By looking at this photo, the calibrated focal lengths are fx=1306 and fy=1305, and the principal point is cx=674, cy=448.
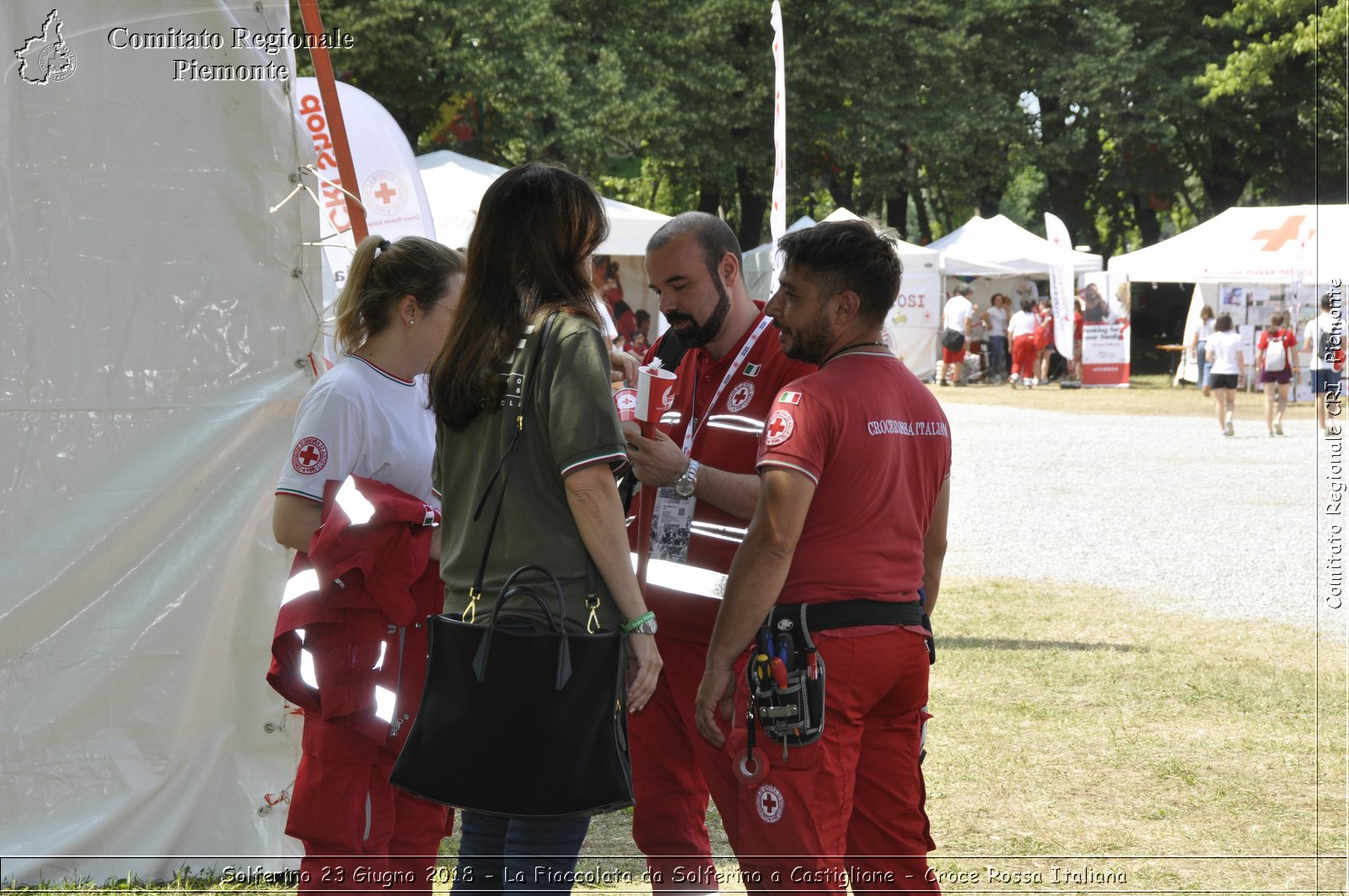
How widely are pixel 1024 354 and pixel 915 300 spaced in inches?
108

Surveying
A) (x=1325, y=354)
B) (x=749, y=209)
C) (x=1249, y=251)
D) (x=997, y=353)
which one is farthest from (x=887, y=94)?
(x=1325, y=354)

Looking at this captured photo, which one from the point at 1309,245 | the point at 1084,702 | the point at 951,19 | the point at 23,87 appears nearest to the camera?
the point at 23,87

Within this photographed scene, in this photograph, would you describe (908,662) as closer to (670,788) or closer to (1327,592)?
(670,788)

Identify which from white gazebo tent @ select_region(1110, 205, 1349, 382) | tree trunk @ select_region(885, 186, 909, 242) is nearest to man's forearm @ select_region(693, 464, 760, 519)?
white gazebo tent @ select_region(1110, 205, 1349, 382)

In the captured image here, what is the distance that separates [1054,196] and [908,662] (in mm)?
40031

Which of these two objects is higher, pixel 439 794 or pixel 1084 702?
pixel 439 794

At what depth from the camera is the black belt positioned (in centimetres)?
283

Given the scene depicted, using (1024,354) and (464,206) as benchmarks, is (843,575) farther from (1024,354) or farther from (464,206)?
(1024,354)

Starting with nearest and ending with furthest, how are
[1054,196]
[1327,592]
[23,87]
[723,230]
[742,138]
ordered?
[723,230]
[23,87]
[1327,592]
[742,138]
[1054,196]

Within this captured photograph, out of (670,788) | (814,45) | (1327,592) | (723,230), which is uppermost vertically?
(814,45)

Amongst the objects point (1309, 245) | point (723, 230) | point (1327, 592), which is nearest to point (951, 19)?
point (1309, 245)

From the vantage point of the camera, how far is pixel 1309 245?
21297mm

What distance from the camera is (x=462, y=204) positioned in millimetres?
15117

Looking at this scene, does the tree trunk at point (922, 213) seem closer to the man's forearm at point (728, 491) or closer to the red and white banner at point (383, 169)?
the red and white banner at point (383, 169)
